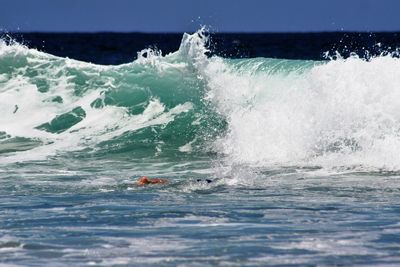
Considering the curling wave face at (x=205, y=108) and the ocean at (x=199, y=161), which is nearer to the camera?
the ocean at (x=199, y=161)

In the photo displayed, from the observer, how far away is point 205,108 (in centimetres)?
1766

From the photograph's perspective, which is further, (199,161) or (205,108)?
(205,108)

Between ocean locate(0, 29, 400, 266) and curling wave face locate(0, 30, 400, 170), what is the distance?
0.11 ft

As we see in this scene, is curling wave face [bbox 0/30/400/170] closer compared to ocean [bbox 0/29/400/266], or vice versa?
ocean [bbox 0/29/400/266]

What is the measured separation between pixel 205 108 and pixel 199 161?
320cm

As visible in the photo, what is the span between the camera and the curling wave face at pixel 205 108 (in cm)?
1448

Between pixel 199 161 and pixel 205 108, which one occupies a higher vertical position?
pixel 205 108

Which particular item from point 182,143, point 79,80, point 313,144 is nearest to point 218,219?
point 313,144

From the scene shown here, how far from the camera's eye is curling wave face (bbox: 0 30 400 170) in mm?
14484

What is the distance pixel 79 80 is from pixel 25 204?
964 centimetres

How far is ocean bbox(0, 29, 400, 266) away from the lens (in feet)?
26.8

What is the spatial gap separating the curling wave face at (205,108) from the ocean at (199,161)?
34mm

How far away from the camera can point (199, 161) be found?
14555 millimetres

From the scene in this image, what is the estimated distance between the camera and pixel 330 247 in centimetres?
798
